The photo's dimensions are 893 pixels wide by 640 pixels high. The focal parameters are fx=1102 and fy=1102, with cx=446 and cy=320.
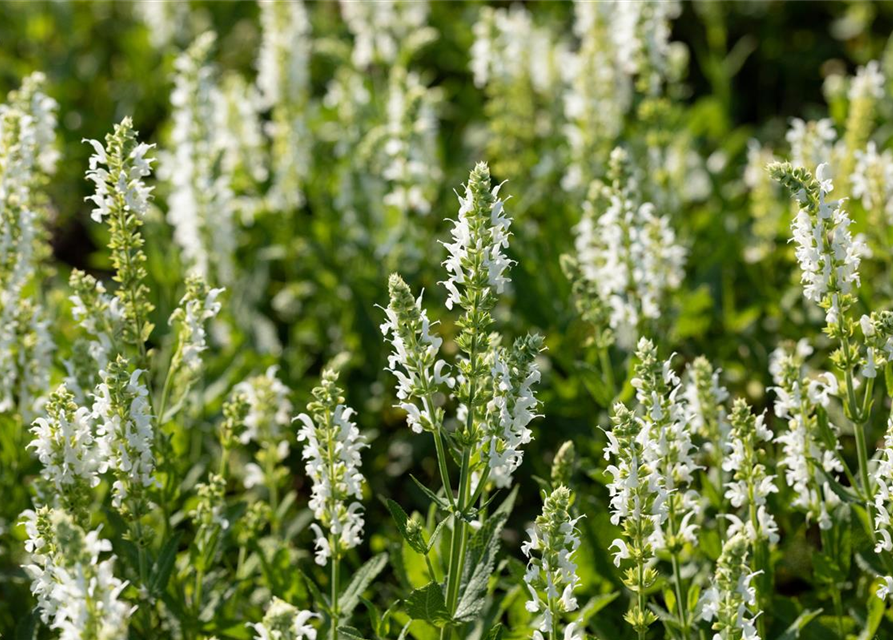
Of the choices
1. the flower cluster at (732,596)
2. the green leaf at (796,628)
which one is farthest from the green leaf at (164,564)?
the green leaf at (796,628)

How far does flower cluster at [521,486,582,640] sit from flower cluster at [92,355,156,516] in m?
1.27

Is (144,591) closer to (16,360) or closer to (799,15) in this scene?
(16,360)

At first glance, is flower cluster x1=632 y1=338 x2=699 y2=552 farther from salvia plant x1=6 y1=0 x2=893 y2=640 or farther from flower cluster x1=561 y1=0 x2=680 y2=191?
flower cluster x1=561 y1=0 x2=680 y2=191

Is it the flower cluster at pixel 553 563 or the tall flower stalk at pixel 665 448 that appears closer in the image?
the flower cluster at pixel 553 563

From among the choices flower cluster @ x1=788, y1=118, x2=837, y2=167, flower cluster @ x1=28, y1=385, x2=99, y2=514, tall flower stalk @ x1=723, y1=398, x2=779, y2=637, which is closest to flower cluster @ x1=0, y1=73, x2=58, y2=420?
flower cluster @ x1=28, y1=385, x2=99, y2=514

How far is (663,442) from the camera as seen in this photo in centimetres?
345

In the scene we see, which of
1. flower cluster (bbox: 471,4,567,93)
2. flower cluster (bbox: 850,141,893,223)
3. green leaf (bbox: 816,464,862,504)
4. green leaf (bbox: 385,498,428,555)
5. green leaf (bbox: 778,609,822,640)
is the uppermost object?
flower cluster (bbox: 471,4,567,93)

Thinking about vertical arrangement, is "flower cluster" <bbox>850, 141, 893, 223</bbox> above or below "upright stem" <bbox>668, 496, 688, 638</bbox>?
above

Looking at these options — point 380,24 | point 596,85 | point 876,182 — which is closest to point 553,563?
point 876,182

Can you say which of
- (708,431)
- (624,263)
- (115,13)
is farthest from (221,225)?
(115,13)

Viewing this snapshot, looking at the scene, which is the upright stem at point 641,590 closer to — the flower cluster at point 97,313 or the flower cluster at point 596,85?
the flower cluster at point 97,313

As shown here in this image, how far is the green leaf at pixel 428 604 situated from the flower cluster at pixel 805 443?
127 centimetres

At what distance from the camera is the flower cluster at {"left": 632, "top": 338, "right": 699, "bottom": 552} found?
11.0 feet

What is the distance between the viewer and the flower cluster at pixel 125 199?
362cm
